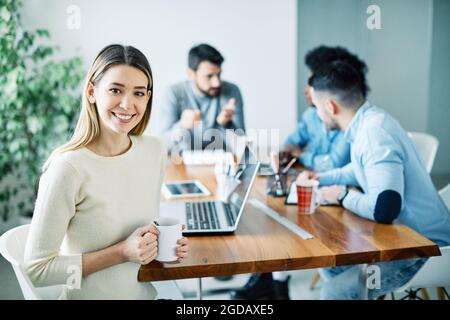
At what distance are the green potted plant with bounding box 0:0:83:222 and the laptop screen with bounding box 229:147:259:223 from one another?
2.90ft

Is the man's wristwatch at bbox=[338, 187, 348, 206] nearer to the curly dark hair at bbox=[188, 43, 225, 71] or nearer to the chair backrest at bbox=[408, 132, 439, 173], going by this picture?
the chair backrest at bbox=[408, 132, 439, 173]

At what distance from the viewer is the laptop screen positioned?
1.37 m

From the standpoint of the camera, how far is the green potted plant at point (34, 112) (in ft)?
6.61

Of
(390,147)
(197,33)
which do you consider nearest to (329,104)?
(390,147)

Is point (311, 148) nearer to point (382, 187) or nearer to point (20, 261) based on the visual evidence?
point (382, 187)

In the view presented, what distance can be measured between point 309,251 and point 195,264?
0.94ft

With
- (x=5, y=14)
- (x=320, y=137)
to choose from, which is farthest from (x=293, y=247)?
(x=320, y=137)

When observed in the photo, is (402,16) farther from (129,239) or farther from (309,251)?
(129,239)

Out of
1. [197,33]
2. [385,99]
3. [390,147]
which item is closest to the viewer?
[390,147]

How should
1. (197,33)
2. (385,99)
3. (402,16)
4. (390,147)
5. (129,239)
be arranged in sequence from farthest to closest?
1. (385,99)
2. (197,33)
3. (402,16)
4. (390,147)
5. (129,239)

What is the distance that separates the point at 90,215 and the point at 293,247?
50cm

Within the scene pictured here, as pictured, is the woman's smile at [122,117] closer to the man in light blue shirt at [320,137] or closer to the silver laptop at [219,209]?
the silver laptop at [219,209]
